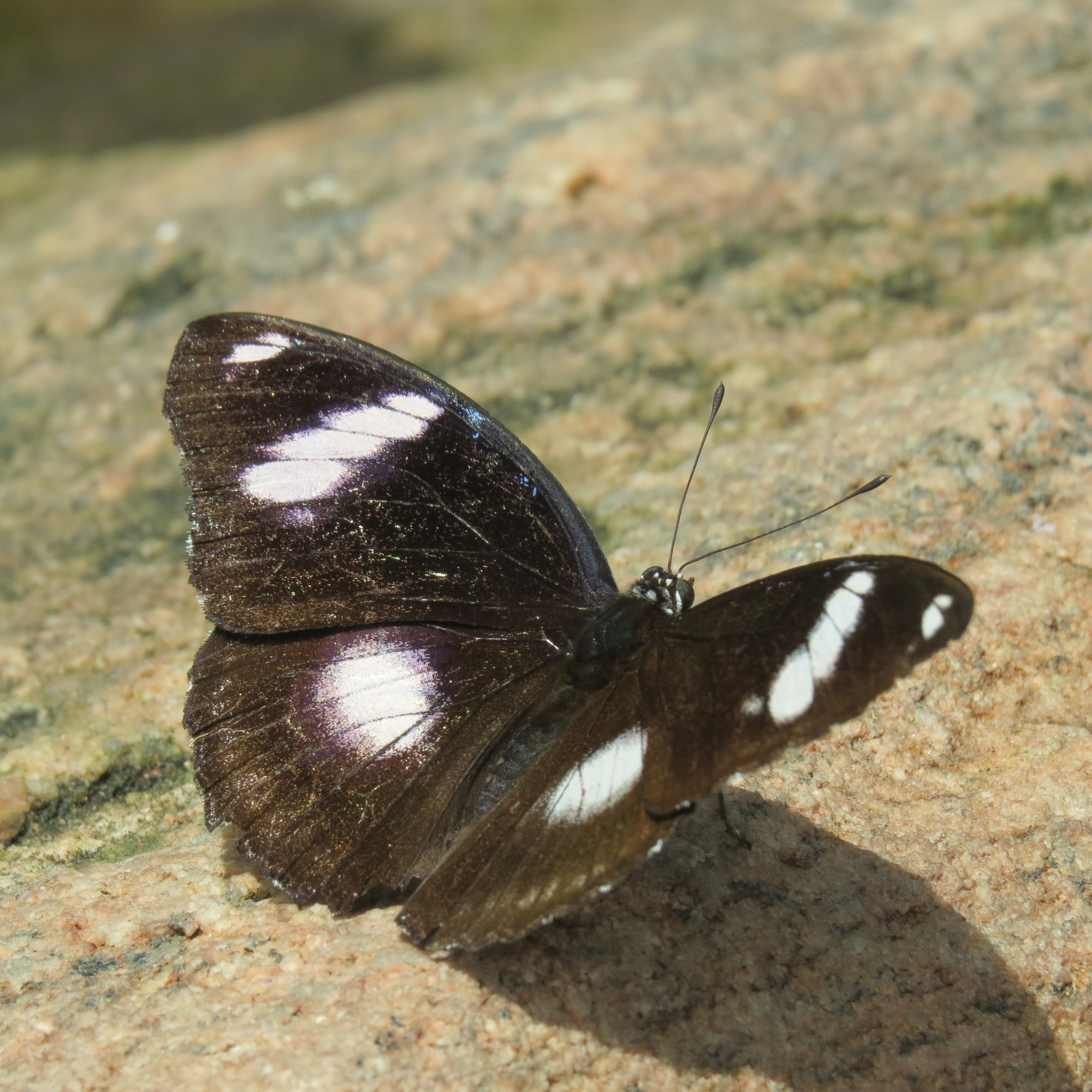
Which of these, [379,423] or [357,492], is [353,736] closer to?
[357,492]

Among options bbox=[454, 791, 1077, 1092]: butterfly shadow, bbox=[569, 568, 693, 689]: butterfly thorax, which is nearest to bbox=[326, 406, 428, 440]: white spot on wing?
bbox=[569, 568, 693, 689]: butterfly thorax

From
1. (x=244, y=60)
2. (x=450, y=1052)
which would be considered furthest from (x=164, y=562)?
(x=244, y=60)

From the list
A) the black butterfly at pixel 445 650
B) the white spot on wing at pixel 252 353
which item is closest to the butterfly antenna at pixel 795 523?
the black butterfly at pixel 445 650

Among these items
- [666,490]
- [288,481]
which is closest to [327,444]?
[288,481]

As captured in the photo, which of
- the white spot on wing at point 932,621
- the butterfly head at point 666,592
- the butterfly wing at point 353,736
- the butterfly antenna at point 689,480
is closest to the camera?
the white spot on wing at point 932,621

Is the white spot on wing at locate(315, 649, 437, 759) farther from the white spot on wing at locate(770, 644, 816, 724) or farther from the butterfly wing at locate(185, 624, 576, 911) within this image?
the white spot on wing at locate(770, 644, 816, 724)

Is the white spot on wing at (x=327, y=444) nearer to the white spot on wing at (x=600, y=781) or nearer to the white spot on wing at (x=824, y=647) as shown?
the white spot on wing at (x=600, y=781)
